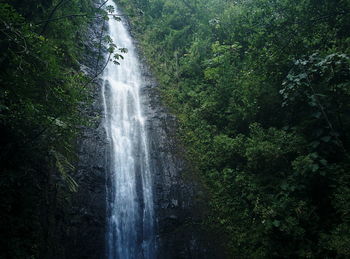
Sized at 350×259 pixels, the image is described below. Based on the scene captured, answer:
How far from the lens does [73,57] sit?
1102 cm

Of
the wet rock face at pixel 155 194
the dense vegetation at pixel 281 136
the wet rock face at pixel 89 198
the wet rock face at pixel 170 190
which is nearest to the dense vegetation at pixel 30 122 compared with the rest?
the wet rock face at pixel 89 198

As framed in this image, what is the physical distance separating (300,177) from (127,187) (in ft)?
16.8

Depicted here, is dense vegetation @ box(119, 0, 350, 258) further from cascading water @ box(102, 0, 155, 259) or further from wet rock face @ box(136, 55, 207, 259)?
cascading water @ box(102, 0, 155, 259)

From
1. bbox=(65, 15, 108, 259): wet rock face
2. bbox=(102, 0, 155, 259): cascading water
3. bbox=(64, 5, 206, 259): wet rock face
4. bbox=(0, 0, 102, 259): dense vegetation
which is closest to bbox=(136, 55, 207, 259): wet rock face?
bbox=(64, 5, 206, 259): wet rock face

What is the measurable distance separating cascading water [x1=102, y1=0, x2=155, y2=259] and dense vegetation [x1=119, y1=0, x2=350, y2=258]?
1.78 meters

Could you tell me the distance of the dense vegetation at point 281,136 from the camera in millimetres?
5664

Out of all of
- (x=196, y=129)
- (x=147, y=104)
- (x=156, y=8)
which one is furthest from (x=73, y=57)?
(x=156, y=8)

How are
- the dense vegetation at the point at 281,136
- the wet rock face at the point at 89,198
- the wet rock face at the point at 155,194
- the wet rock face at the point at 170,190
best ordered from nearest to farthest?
the dense vegetation at the point at 281,136 < the wet rock face at the point at 89,198 < the wet rock face at the point at 155,194 < the wet rock face at the point at 170,190

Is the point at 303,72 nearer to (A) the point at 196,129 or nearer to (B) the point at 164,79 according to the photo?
(A) the point at 196,129

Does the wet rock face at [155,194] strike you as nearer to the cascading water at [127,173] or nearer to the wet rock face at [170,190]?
the wet rock face at [170,190]

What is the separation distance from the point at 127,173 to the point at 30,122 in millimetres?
4585

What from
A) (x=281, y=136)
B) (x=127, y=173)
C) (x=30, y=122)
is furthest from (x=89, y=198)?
(x=281, y=136)

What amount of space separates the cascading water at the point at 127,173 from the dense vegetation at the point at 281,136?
178 cm

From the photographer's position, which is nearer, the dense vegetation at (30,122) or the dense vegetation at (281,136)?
the dense vegetation at (30,122)
